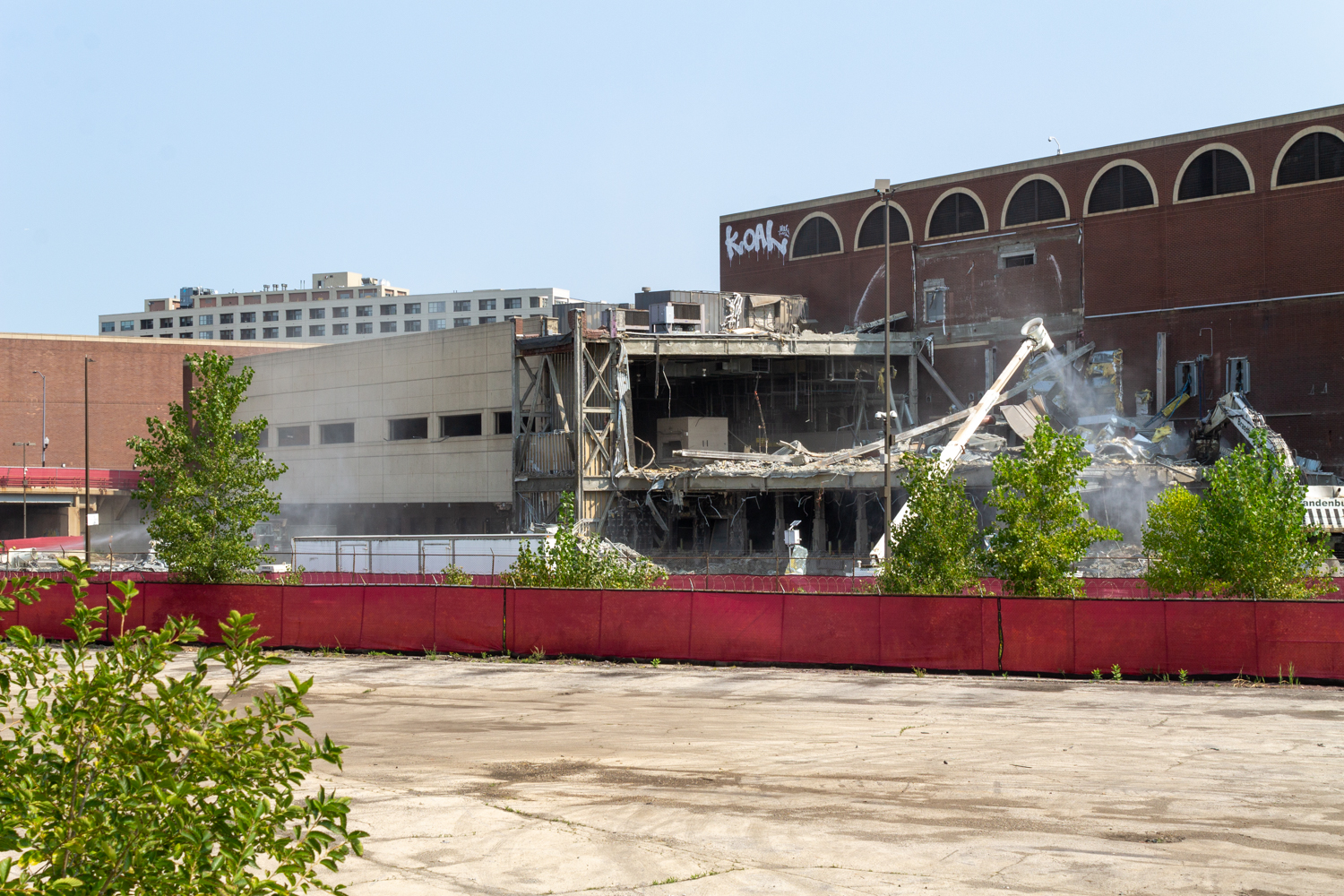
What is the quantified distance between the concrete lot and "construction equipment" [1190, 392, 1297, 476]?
2951 centimetres

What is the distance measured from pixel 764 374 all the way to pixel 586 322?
1244cm

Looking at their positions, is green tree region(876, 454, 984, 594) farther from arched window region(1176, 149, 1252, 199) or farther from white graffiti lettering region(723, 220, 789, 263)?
white graffiti lettering region(723, 220, 789, 263)

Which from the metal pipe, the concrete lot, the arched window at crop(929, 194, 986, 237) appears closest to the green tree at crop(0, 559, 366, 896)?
the concrete lot

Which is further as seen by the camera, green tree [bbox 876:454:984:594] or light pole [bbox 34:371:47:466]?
light pole [bbox 34:371:47:466]

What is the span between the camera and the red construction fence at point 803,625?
1047 inches

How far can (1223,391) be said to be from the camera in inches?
2215

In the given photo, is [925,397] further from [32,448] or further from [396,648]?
[32,448]

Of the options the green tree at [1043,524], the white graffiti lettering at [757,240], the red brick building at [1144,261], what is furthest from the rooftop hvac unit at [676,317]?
the green tree at [1043,524]

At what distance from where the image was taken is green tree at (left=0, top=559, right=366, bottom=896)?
4883 millimetres

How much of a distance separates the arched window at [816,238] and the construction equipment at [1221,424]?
78.3 feet

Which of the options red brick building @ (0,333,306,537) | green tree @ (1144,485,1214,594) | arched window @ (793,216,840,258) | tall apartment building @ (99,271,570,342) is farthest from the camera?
tall apartment building @ (99,271,570,342)

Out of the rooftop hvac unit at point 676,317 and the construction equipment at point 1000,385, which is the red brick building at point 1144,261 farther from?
the rooftop hvac unit at point 676,317

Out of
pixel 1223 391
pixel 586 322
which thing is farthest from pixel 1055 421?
pixel 586 322

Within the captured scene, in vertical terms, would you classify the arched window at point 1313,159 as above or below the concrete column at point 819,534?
above
